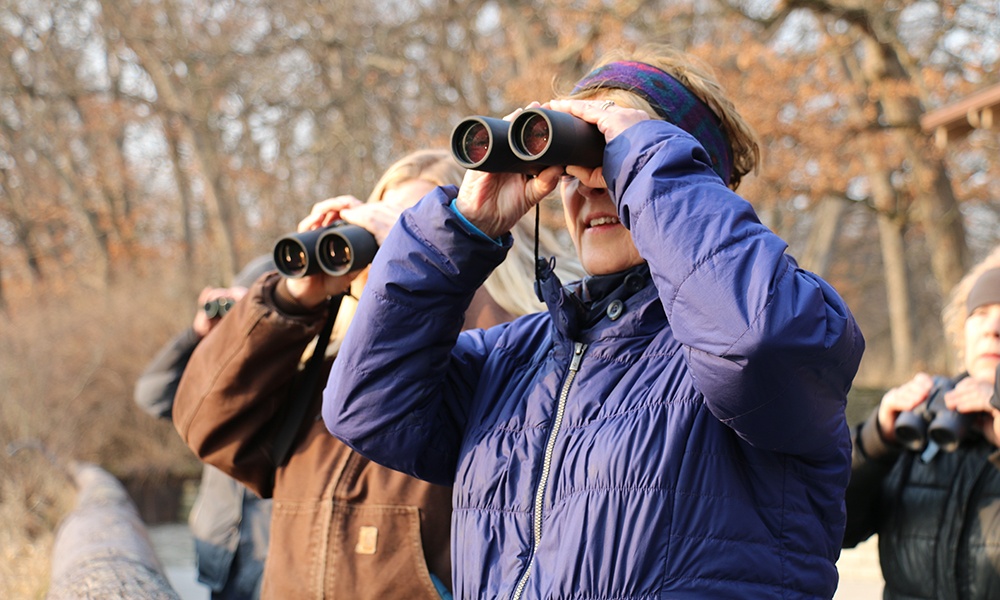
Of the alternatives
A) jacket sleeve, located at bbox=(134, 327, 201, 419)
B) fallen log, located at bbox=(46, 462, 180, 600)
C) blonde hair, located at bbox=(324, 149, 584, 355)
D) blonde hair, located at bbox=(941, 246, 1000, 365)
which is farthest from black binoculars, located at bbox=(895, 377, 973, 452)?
jacket sleeve, located at bbox=(134, 327, 201, 419)

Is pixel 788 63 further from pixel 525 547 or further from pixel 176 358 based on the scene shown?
pixel 525 547

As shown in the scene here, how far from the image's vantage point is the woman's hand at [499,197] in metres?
1.85

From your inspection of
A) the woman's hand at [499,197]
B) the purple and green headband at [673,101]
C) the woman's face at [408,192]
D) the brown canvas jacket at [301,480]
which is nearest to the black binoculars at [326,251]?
the brown canvas jacket at [301,480]

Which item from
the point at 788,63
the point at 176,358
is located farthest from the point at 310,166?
the point at 176,358

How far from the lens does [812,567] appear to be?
5.23ft

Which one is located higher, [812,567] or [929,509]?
[812,567]

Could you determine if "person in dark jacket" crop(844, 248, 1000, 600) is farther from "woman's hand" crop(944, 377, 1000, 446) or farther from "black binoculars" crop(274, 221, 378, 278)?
"black binoculars" crop(274, 221, 378, 278)

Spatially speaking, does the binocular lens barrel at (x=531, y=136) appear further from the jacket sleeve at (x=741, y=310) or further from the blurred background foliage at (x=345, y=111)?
the blurred background foliage at (x=345, y=111)

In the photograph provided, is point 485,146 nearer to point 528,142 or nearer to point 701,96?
point 528,142

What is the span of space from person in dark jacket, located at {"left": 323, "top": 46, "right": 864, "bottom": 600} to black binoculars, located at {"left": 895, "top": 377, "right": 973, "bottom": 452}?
1176mm

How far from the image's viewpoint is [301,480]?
256 centimetres

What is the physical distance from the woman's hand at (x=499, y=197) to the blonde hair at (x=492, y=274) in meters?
0.86

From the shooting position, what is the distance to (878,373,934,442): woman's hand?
3.00m

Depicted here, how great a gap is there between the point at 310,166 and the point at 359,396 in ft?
58.9
